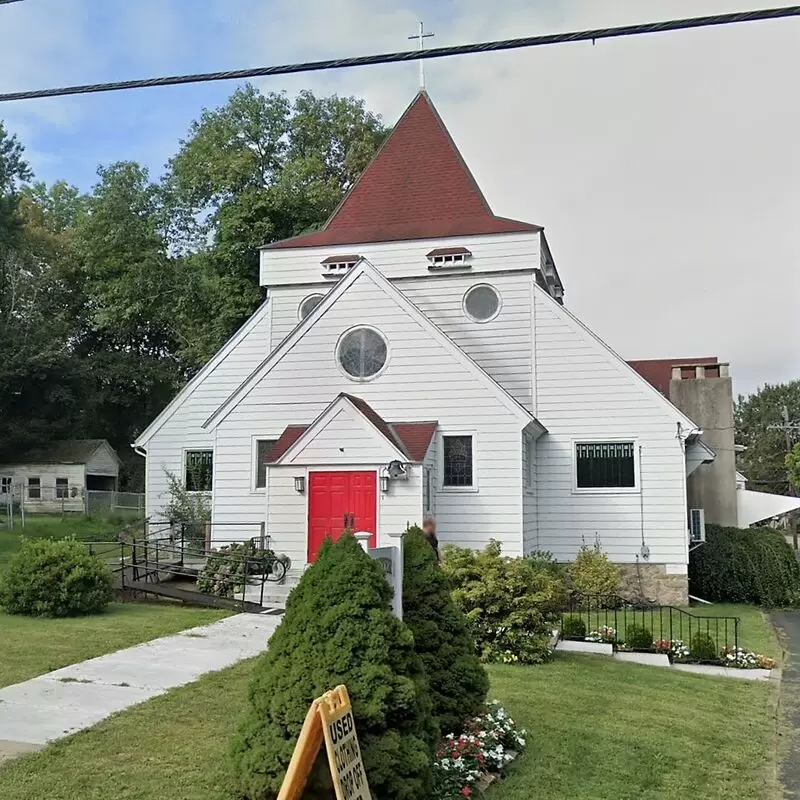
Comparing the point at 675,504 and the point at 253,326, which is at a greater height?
the point at 253,326

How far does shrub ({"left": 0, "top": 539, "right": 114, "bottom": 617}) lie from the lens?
13141 mm

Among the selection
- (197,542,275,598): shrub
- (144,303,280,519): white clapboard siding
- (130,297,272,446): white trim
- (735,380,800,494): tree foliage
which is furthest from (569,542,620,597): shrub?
(735,380,800,494): tree foliage

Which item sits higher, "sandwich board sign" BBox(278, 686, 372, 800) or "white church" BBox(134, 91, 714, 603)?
"white church" BBox(134, 91, 714, 603)

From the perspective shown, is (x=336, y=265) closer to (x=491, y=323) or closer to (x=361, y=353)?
(x=361, y=353)

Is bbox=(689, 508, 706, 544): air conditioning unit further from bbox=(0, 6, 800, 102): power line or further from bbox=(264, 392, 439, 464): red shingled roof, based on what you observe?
bbox=(0, 6, 800, 102): power line

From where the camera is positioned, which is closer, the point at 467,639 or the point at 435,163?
the point at 467,639

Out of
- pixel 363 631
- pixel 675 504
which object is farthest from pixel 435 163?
pixel 363 631

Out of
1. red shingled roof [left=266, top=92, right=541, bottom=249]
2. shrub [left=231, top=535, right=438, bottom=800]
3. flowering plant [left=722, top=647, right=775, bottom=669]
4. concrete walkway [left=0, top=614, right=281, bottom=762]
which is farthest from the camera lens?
red shingled roof [left=266, top=92, right=541, bottom=249]

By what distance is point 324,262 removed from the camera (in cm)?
2278

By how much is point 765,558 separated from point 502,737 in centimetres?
1657

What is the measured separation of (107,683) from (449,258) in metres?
15.3

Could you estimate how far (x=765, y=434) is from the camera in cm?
9388

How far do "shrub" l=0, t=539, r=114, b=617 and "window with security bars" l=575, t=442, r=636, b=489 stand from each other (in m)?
11.2

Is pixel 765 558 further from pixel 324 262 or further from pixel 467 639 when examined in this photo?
pixel 467 639
